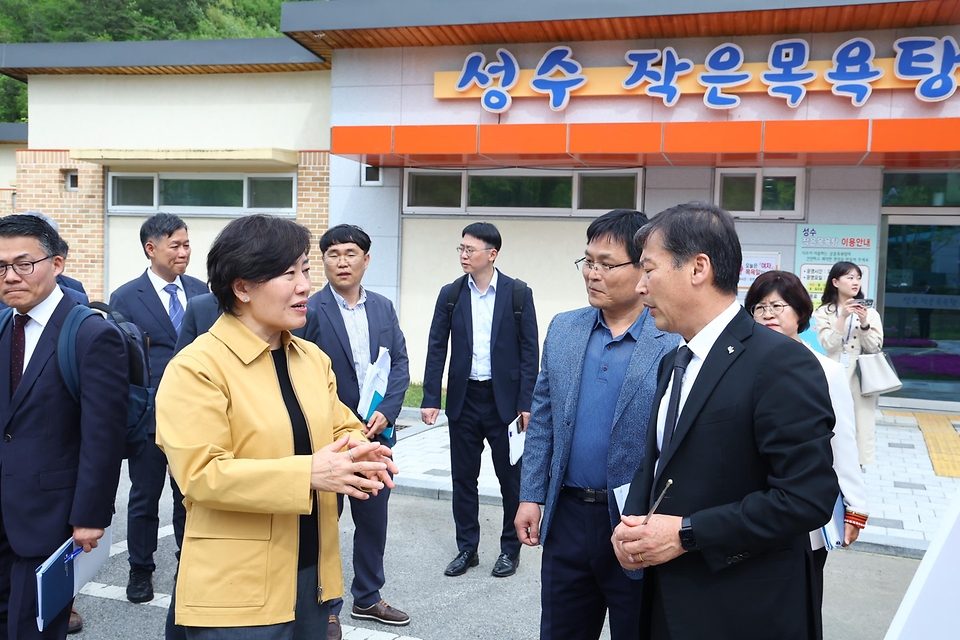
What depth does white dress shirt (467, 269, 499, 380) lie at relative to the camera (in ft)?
19.1

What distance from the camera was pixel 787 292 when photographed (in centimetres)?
392

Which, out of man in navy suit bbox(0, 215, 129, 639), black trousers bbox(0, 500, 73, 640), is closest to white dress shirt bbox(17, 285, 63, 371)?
man in navy suit bbox(0, 215, 129, 639)

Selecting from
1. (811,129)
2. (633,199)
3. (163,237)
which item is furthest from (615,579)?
(633,199)

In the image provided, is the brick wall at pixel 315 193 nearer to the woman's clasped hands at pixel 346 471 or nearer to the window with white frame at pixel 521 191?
the window with white frame at pixel 521 191

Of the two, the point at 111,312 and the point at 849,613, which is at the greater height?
the point at 111,312

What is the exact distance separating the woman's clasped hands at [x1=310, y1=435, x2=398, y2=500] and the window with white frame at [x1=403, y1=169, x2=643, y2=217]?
967 centimetres

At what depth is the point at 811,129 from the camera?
9727 mm

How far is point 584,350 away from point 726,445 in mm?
1078

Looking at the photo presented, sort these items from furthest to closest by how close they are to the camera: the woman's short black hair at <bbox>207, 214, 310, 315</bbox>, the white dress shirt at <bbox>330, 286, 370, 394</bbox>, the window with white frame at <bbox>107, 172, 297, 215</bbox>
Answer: the window with white frame at <bbox>107, 172, 297, 215</bbox>
the white dress shirt at <bbox>330, 286, 370, 394</bbox>
the woman's short black hair at <bbox>207, 214, 310, 315</bbox>

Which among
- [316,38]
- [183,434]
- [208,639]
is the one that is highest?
[316,38]

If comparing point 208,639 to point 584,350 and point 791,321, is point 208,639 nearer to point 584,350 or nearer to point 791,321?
point 584,350

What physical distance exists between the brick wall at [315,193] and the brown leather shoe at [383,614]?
8657mm

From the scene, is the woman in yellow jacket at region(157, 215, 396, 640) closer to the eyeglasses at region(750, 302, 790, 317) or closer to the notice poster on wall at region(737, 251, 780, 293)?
the eyeglasses at region(750, 302, 790, 317)

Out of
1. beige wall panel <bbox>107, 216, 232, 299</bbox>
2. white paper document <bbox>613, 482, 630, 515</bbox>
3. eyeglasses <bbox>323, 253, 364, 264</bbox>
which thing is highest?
beige wall panel <bbox>107, 216, 232, 299</bbox>
